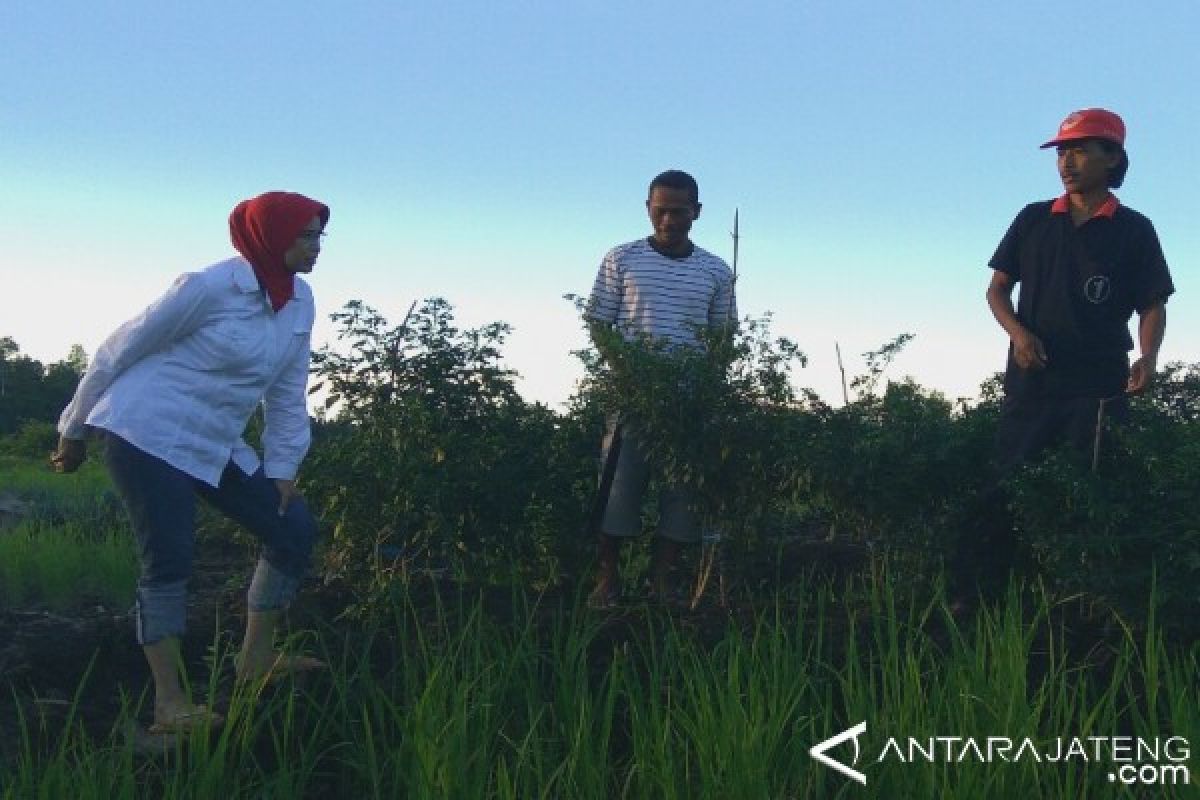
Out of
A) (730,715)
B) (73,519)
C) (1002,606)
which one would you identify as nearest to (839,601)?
(1002,606)

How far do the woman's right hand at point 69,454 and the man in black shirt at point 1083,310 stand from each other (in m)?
3.08

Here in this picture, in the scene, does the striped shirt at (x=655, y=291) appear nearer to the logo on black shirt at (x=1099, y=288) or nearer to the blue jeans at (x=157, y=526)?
the logo on black shirt at (x=1099, y=288)

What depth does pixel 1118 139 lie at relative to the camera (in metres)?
4.56

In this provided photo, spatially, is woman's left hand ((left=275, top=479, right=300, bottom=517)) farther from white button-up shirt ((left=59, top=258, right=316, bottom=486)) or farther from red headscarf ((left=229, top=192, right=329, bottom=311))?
red headscarf ((left=229, top=192, right=329, bottom=311))

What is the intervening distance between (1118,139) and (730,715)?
9.18 ft

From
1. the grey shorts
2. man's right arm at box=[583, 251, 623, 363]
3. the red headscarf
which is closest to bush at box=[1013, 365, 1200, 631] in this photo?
the grey shorts

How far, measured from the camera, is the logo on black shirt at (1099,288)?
4617 mm

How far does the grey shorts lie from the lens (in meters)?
5.00

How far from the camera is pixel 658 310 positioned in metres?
5.20

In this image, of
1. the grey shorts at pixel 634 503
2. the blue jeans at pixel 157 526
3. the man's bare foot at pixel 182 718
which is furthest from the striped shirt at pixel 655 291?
the man's bare foot at pixel 182 718

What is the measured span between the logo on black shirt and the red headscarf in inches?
112

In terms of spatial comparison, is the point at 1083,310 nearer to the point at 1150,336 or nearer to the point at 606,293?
the point at 1150,336

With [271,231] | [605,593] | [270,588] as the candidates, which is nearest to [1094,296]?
[605,593]

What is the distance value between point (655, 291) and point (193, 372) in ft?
7.03
